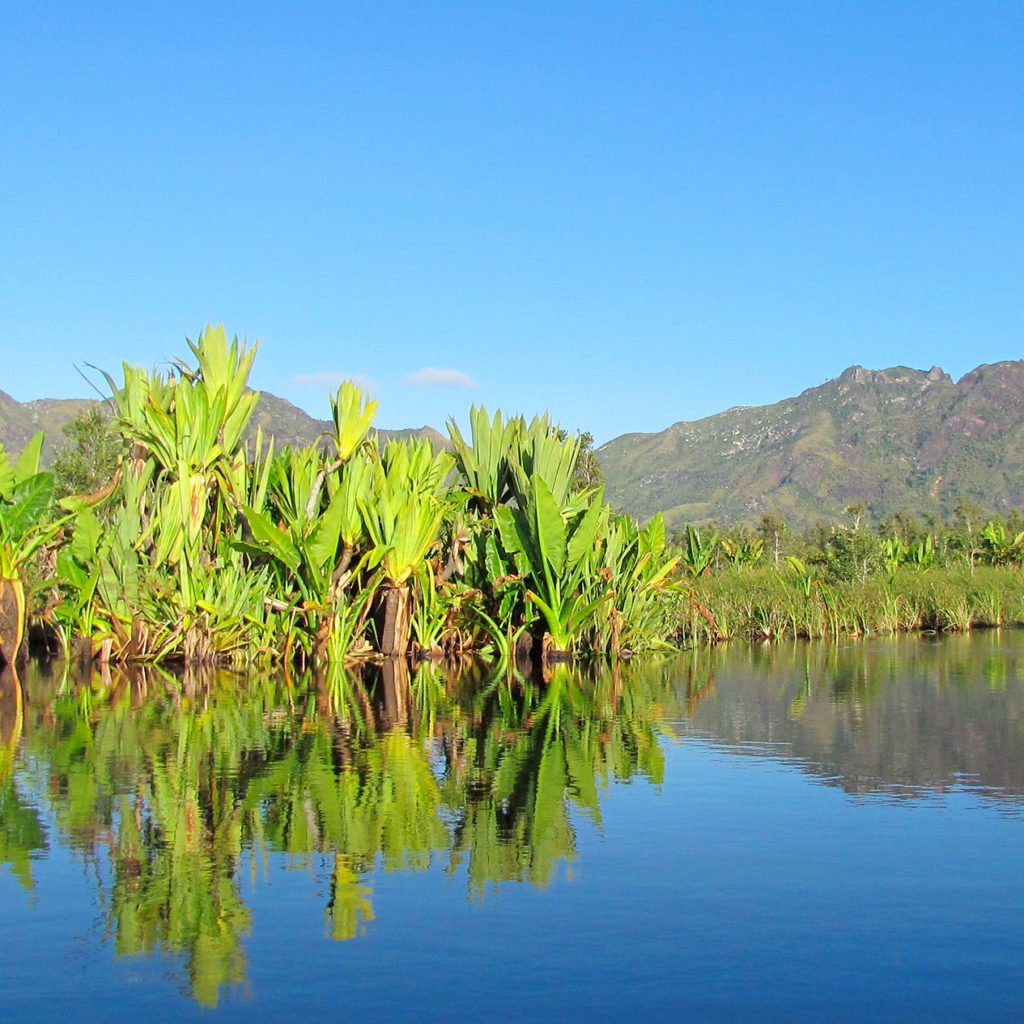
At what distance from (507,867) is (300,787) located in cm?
205

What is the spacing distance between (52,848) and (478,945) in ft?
7.74

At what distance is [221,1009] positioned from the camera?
3725mm

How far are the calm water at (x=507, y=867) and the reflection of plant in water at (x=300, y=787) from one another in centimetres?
3

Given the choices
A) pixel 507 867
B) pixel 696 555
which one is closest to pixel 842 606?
pixel 696 555

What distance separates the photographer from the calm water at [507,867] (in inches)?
155

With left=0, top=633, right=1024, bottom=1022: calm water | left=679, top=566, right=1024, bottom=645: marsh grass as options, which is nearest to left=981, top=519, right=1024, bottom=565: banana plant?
left=679, top=566, right=1024, bottom=645: marsh grass

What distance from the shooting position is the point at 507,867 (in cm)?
538

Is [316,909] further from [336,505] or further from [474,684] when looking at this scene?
[336,505]

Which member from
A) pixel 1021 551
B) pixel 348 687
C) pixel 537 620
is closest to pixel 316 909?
pixel 348 687

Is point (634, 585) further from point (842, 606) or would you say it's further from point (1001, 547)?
point (1001, 547)

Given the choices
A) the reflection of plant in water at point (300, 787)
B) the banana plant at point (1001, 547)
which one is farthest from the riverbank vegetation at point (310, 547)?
the banana plant at point (1001, 547)

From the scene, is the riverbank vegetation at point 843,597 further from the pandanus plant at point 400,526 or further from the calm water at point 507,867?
the calm water at point 507,867

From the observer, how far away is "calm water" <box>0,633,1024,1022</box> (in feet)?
12.9

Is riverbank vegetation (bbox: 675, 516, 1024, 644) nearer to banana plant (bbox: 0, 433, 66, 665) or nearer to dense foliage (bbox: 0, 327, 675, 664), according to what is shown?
dense foliage (bbox: 0, 327, 675, 664)
